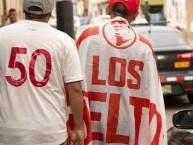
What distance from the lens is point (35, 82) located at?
3.60 m

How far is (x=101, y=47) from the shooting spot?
4098 mm

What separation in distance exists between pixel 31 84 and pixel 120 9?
3.15 ft

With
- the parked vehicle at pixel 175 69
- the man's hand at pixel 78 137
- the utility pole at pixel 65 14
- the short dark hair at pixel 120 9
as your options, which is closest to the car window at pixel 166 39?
the parked vehicle at pixel 175 69

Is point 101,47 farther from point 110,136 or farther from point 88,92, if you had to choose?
point 110,136

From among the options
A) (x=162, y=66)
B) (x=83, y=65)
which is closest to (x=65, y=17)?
(x=162, y=66)

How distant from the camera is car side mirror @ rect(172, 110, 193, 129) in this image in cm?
400

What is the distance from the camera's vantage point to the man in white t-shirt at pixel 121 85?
13.4ft

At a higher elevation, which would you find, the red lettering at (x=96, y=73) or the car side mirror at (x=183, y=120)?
the red lettering at (x=96, y=73)

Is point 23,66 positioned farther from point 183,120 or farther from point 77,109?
point 183,120

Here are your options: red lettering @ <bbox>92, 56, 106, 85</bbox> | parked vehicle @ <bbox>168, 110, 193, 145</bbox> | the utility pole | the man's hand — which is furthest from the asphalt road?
the man's hand

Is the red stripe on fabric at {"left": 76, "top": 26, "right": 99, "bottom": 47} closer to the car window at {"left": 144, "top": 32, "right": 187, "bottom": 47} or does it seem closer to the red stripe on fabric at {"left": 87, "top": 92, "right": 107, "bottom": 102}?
the red stripe on fabric at {"left": 87, "top": 92, "right": 107, "bottom": 102}

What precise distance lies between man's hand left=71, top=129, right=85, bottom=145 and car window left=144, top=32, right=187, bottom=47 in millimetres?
7390

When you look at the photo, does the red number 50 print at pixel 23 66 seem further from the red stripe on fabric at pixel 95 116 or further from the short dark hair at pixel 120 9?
the short dark hair at pixel 120 9

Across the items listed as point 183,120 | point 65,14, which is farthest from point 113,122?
point 65,14
